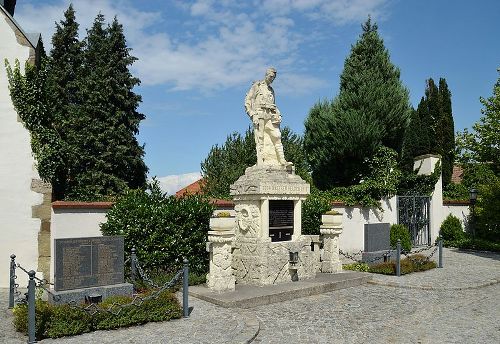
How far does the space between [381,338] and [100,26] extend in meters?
19.9

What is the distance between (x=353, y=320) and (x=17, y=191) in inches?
362

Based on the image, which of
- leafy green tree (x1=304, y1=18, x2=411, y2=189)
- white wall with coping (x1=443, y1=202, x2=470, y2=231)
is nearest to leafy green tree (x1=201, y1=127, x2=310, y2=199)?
leafy green tree (x1=304, y1=18, x2=411, y2=189)

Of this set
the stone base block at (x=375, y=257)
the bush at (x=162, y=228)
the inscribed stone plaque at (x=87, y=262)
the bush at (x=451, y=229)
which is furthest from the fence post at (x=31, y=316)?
the bush at (x=451, y=229)

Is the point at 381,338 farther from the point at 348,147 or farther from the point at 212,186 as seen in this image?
the point at 212,186

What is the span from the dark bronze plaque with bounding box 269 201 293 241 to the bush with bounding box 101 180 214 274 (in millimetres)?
2235

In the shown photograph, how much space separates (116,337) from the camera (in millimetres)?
7348

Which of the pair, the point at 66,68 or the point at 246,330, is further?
the point at 66,68

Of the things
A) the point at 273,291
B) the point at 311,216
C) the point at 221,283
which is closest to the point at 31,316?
the point at 221,283

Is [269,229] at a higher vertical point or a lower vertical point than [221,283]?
higher

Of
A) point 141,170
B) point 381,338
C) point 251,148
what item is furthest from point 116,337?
point 251,148

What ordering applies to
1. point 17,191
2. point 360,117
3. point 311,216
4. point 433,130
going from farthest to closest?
point 433,130, point 360,117, point 311,216, point 17,191

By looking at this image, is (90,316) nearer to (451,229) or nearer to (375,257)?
(375,257)

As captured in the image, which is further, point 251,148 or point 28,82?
point 251,148

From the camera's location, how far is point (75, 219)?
12383 mm
